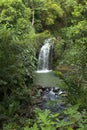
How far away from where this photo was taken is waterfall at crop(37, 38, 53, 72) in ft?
51.4

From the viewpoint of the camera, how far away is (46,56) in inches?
630

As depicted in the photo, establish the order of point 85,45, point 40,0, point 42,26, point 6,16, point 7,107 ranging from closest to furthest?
point 7,107, point 85,45, point 6,16, point 40,0, point 42,26

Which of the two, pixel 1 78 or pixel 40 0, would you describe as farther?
pixel 40 0

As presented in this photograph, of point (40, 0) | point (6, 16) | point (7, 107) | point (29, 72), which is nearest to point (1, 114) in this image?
point (7, 107)

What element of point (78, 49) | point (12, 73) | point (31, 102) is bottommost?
point (31, 102)

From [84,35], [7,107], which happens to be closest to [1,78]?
[7,107]

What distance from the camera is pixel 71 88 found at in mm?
6043

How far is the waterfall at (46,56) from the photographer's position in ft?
51.4

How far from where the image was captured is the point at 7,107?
5844 millimetres

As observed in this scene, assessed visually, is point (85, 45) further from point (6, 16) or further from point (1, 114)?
point (6, 16)

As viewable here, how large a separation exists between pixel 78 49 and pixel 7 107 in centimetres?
272

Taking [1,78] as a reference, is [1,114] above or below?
below

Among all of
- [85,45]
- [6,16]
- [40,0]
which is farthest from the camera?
[40,0]

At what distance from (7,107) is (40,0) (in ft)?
45.9
